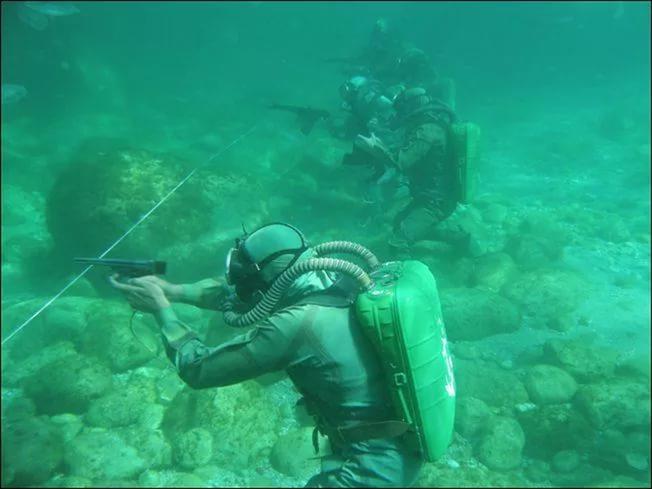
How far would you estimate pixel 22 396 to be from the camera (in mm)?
5297

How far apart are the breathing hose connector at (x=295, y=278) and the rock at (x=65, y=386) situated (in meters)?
4.21

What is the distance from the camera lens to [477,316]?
23.8 feet

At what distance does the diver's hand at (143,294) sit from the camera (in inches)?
103

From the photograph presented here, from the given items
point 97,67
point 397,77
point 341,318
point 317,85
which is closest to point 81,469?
point 341,318

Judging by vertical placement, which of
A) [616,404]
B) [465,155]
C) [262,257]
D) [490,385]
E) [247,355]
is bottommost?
[616,404]

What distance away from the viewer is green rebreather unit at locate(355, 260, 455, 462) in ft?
7.21

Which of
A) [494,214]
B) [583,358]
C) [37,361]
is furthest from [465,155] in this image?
[37,361]

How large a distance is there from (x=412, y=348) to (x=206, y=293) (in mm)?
1749

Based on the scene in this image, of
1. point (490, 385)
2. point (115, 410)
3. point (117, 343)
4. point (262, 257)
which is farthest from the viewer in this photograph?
point (117, 343)

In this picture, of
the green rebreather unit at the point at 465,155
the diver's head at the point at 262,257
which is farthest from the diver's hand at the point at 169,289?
the green rebreather unit at the point at 465,155

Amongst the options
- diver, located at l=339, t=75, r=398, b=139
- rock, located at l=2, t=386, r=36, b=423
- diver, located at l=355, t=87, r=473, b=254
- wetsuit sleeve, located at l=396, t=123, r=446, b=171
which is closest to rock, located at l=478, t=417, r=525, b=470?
diver, located at l=355, t=87, r=473, b=254

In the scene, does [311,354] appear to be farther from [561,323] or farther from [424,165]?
[424,165]

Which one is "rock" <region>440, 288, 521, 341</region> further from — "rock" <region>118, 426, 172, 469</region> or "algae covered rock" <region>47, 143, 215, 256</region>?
"algae covered rock" <region>47, 143, 215, 256</region>

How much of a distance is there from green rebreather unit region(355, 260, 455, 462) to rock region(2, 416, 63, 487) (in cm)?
341
